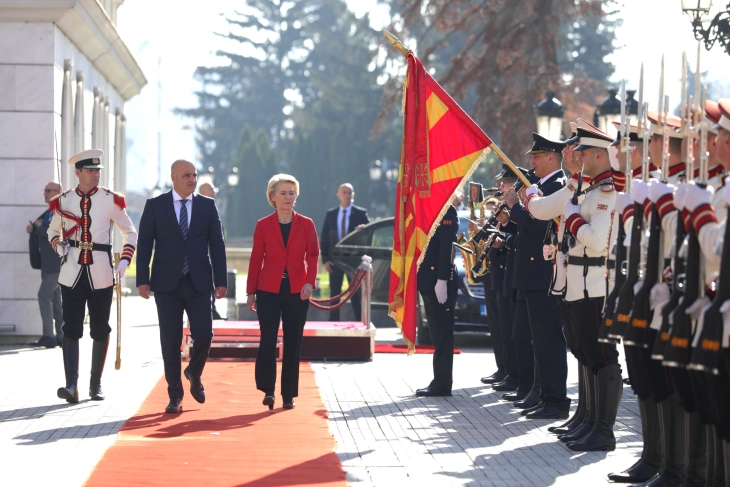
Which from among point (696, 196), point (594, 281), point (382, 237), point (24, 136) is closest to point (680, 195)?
point (696, 196)

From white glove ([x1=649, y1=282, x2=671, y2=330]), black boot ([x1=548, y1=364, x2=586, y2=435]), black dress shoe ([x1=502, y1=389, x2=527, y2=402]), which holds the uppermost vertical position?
white glove ([x1=649, y1=282, x2=671, y2=330])

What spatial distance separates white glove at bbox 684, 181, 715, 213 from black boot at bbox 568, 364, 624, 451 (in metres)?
2.73

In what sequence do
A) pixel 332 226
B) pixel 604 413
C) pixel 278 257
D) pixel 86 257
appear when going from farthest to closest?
pixel 332 226
pixel 86 257
pixel 278 257
pixel 604 413

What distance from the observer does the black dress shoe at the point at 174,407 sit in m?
10.2

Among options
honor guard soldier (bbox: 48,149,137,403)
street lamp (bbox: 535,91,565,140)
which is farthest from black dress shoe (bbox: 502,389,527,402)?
street lamp (bbox: 535,91,565,140)

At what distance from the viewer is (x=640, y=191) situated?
6688 millimetres

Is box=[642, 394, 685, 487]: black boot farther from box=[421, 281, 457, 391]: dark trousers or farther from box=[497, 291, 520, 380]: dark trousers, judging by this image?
box=[497, 291, 520, 380]: dark trousers

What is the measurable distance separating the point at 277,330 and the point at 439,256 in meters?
1.77

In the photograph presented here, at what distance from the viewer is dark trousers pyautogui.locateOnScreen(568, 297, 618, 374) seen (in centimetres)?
859

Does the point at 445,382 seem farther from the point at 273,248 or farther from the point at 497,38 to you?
the point at 497,38

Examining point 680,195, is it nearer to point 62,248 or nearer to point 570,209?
point 570,209

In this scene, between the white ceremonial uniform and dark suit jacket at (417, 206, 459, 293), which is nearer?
the white ceremonial uniform

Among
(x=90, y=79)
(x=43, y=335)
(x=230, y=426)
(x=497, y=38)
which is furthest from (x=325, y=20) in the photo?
(x=230, y=426)

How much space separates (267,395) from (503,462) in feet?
10.2
